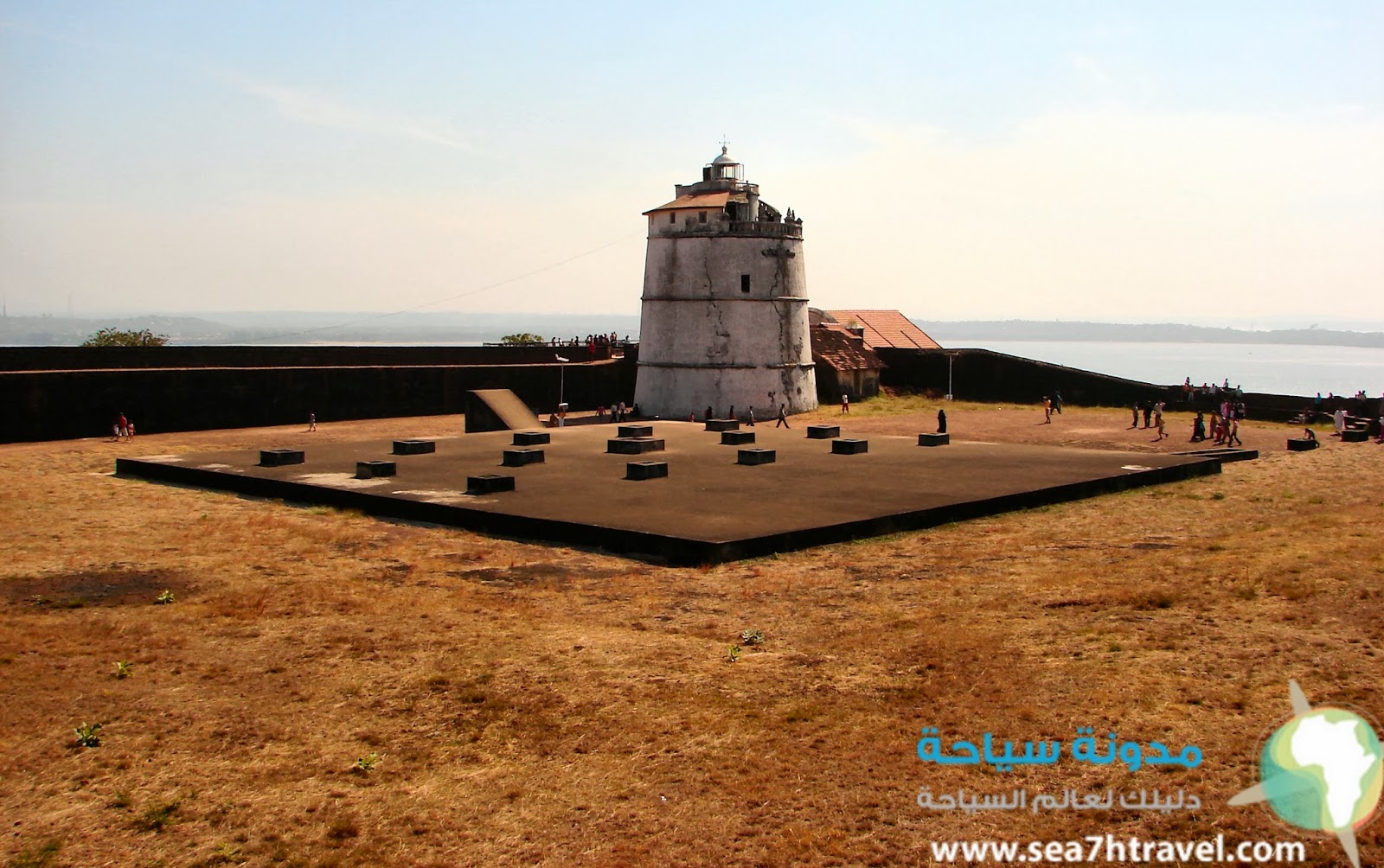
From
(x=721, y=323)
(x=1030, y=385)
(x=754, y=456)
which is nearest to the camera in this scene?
(x=754, y=456)

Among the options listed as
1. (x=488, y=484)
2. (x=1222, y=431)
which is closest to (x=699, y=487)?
(x=488, y=484)

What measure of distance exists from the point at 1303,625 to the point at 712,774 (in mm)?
5760

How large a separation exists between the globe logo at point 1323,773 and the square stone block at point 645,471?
13.6 meters

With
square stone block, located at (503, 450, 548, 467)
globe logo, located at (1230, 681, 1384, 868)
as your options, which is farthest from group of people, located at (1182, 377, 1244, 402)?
globe logo, located at (1230, 681, 1384, 868)

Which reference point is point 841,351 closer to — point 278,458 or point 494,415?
point 494,415

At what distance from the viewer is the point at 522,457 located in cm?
2258

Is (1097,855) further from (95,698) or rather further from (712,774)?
(95,698)

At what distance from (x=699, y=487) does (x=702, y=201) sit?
21877 millimetres

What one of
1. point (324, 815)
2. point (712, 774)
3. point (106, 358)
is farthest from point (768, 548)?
point (106, 358)

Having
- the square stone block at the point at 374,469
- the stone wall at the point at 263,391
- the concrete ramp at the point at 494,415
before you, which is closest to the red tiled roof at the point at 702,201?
the stone wall at the point at 263,391

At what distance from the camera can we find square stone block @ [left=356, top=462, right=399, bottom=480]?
20.9 m

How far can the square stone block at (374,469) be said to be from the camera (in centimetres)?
2088

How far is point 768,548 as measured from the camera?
15.1 m

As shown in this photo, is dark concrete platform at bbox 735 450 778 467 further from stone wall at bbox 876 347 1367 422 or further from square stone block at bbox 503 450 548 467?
stone wall at bbox 876 347 1367 422
